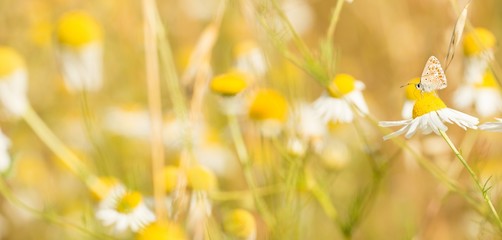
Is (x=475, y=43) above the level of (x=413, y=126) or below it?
above

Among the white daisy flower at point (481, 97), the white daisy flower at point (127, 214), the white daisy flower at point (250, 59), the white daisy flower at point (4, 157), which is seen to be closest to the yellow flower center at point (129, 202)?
the white daisy flower at point (127, 214)

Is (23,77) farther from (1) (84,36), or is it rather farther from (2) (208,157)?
(2) (208,157)

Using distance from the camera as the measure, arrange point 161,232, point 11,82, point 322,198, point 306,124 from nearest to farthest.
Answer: point 161,232 → point 322,198 → point 306,124 → point 11,82

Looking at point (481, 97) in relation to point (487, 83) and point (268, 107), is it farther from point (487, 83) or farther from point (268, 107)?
point (268, 107)

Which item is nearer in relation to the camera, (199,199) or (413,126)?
(413,126)

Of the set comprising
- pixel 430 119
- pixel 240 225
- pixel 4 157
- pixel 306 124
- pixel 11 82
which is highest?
pixel 11 82

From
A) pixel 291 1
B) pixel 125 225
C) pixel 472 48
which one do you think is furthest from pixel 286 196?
pixel 291 1

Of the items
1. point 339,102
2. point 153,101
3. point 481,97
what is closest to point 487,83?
point 481,97
